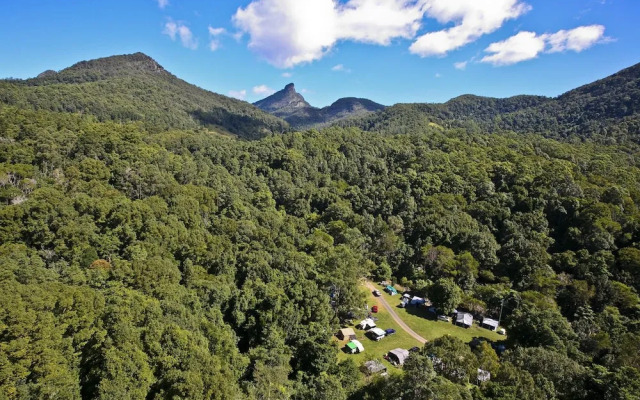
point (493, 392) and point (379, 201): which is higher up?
point (379, 201)

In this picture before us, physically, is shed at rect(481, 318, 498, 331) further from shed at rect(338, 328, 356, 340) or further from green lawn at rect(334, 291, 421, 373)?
shed at rect(338, 328, 356, 340)

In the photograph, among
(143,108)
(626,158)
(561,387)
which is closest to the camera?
(561,387)

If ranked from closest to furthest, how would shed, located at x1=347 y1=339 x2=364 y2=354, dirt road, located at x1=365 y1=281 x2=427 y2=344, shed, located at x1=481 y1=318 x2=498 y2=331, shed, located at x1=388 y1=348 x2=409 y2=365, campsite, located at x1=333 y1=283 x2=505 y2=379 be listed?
campsite, located at x1=333 y1=283 x2=505 y2=379 < shed, located at x1=388 y1=348 x2=409 y2=365 < shed, located at x1=347 y1=339 x2=364 y2=354 < dirt road, located at x1=365 y1=281 x2=427 y2=344 < shed, located at x1=481 y1=318 x2=498 y2=331

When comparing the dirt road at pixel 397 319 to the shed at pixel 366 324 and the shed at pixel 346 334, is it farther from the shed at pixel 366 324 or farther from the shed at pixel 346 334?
the shed at pixel 346 334

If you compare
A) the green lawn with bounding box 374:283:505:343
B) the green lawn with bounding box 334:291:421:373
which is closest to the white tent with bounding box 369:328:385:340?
the green lawn with bounding box 334:291:421:373

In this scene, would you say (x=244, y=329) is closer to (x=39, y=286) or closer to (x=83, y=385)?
(x=83, y=385)

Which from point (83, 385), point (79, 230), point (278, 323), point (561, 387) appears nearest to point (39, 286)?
point (83, 385)
